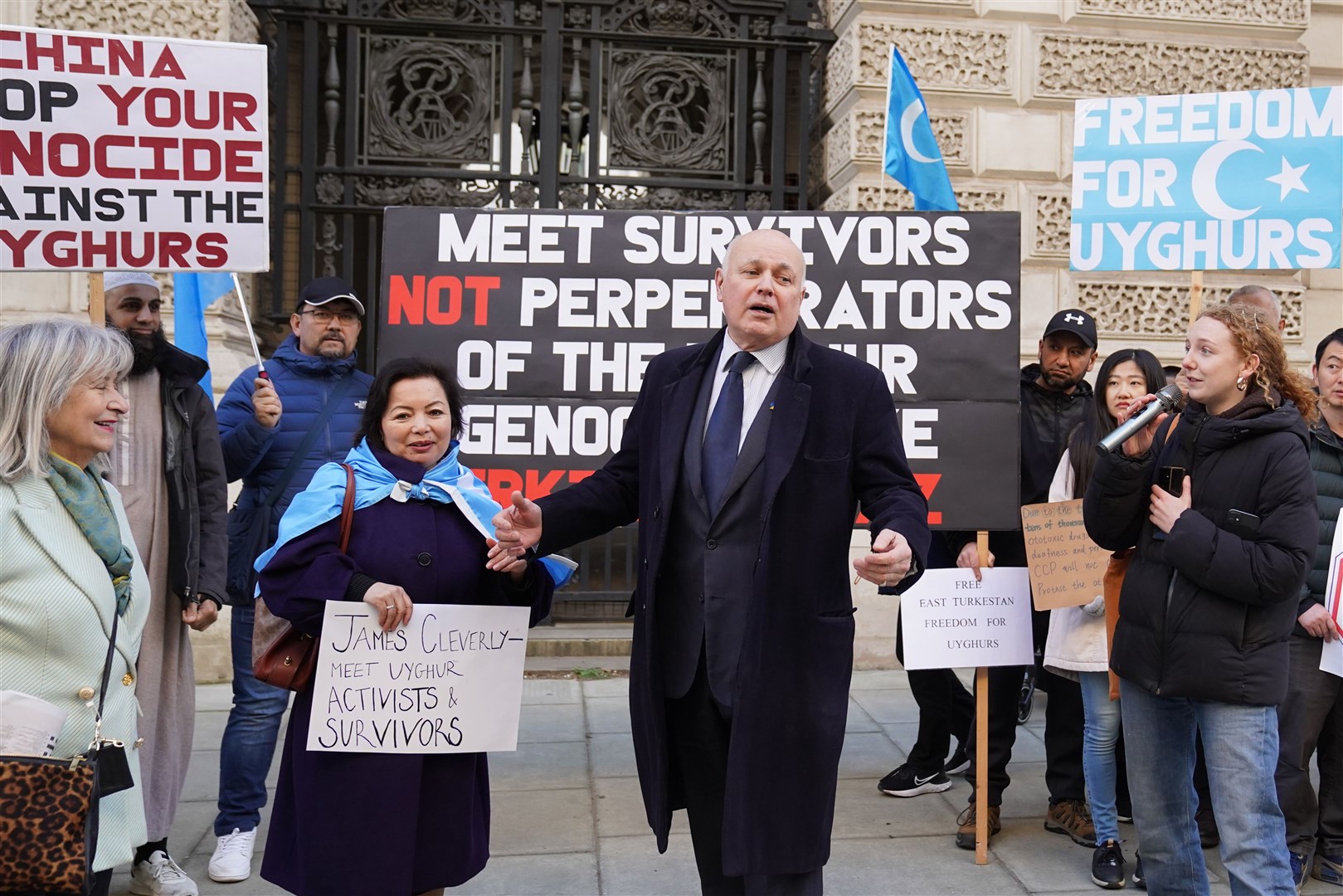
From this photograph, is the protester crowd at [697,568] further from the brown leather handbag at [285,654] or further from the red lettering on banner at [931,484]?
the red lettering on banner at [931,484]

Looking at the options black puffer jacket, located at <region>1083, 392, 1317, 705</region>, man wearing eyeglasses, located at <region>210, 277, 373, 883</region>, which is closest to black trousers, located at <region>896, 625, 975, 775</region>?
black puffer jacket, located at <region>1083, 392, 1317, 705</region>

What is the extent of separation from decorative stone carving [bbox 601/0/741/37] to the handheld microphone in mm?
5588

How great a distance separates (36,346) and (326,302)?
6.49 feet

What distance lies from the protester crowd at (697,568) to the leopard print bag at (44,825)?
19 cm

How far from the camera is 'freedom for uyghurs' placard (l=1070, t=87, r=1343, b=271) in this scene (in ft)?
15.5

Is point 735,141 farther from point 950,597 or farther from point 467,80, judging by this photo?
point 950,597

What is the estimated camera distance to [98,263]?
13.5 feet

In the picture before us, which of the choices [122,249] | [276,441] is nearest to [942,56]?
[276,441]

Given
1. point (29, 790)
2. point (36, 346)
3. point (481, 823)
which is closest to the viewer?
point (29, 790)

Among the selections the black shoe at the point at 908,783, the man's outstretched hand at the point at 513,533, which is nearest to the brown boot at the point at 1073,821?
the black shoe at the point at 908,783

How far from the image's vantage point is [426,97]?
7.91m

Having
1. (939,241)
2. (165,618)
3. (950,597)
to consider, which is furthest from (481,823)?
(939,241)

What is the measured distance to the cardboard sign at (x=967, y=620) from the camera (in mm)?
4590

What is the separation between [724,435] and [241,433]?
2412mm
